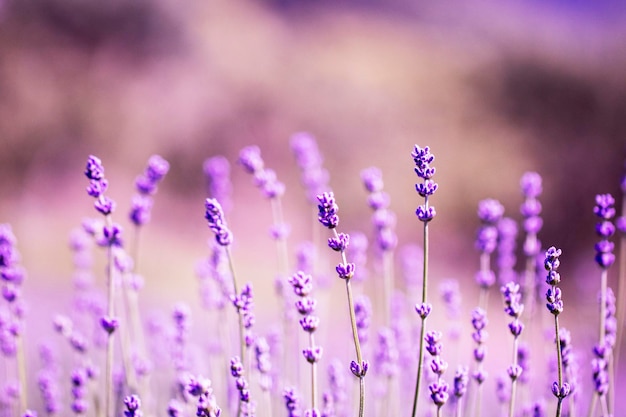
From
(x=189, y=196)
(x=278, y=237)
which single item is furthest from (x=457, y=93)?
(x=278, y=237)

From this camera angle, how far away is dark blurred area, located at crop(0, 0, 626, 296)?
3371 mm

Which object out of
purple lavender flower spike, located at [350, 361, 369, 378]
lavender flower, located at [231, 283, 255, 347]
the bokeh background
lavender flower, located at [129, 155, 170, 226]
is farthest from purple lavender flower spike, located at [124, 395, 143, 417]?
the bokeh background

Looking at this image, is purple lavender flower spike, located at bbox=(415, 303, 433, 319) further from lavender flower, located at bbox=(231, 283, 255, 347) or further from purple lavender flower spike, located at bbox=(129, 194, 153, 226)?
purple lavender flower spike, located at bbox=(129, 194, 153, 226)

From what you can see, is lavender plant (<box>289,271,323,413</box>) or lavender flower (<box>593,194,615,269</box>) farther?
lavender flower (<box>593,194,615,269</box>)

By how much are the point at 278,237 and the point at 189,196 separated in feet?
7.66

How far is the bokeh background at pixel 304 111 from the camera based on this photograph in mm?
3369

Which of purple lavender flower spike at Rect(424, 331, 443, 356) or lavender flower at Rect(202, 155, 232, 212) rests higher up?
lavender flower at Rect(202, 155, 232, 212)

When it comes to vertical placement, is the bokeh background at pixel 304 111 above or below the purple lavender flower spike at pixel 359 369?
above

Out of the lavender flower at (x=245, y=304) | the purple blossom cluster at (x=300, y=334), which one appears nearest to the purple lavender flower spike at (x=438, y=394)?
the purple blossom cluster at (x=300, y=334)

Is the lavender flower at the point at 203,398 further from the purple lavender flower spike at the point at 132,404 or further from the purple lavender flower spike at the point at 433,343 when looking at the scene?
the purple lavender flower spike at the point at 433,343

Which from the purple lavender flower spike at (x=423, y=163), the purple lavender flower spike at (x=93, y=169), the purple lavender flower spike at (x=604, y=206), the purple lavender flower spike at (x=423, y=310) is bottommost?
the purple lavender flower spike at (x=423, y=310)

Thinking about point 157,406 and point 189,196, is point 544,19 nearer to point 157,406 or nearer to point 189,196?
point 189,196

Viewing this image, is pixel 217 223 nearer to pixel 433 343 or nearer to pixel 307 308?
pixel 307 308

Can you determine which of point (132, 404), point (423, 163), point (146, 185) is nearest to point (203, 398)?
point (132, 404)
